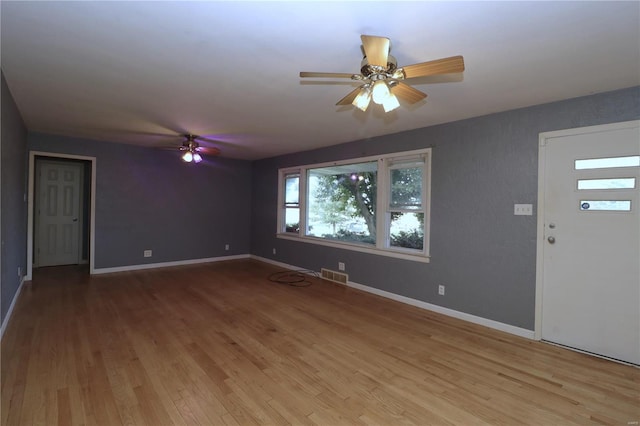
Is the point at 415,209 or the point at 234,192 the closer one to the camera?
the point at 415,209

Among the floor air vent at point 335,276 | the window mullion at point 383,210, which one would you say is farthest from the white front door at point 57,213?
the window mullion at point 383,210

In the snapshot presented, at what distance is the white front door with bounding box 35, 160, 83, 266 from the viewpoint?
5766 millimetres

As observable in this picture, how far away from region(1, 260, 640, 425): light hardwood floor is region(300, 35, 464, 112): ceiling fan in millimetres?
2056

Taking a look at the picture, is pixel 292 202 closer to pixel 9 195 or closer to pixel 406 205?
pixel 406 205

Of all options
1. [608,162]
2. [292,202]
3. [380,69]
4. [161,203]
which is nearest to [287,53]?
[380,69]

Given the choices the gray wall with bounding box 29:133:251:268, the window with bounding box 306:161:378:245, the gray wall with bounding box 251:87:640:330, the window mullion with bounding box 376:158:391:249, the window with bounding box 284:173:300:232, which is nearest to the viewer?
the gray wall with bounding box 251:87:640:330

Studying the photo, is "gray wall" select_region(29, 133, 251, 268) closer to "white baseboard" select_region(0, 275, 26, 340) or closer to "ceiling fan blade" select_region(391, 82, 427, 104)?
"white baseboard" select_region(0, 275, 26, 340)

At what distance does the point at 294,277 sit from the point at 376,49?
4426mm

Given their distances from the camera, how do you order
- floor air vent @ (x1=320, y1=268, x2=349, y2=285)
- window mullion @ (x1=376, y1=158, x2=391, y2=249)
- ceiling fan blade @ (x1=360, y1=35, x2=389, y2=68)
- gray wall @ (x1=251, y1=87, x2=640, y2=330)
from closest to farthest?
ceiling fan blade @ (x1=360, y1=35, x2=389, y2=68)
gray wall @ (x1=251, y1=87, x2=640, y2=330)
window mullion @ (x1=376, y1=158, x2=391, y2=249)
floor air vent @ (x1=320, y1=268, x2=349, y2=285)

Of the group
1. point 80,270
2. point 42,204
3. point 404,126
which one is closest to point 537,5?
point 404,126

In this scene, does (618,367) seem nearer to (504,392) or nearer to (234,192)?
(504,392)

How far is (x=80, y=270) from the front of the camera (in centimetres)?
566

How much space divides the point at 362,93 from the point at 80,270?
246 inches

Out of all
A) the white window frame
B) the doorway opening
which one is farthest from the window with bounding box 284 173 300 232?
the doorway opening
